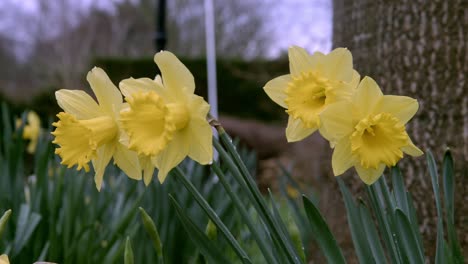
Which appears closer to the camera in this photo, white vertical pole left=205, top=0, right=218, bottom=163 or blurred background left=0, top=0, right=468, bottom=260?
blurred background left=0, top=0, right=468, bottom=260

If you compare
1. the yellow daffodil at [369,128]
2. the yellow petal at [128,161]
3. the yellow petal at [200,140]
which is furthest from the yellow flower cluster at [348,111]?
the yellow petal at [128,161]

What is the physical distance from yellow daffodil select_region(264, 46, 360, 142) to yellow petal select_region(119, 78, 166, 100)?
0.17 m

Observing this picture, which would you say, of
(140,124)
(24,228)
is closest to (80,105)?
(140,124)

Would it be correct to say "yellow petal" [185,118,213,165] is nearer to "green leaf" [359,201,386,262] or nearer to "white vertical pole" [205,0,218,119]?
"green leaf" [359,201,386,262]

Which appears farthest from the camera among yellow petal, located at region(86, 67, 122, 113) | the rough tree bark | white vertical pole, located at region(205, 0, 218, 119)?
white vertical pole, located at region(205, 0, 218, 119)

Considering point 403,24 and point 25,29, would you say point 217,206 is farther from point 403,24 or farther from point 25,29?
point 25,29

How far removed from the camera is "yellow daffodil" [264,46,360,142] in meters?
0.79

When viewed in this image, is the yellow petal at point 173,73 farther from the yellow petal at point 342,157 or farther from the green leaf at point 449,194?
the green leaf at point 449,194

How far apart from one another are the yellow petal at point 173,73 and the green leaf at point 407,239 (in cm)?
32

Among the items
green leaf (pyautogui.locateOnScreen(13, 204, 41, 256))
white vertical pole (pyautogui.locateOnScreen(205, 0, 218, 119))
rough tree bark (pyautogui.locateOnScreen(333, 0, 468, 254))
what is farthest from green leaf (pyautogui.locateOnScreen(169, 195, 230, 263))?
white vertical pole (pyautogui.locateOnScreen(205, 0, 218, 119))

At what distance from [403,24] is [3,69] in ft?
57.4

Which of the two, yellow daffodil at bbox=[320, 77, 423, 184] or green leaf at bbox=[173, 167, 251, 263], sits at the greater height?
yellow daffodil at bbox=[320, 77, 423, 184]

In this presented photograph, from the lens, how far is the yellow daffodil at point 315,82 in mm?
790

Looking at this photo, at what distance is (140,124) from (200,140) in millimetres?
86
